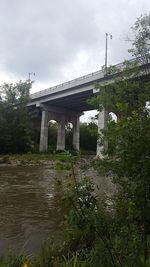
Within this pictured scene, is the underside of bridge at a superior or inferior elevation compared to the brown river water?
superior

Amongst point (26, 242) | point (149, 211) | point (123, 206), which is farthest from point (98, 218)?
point (26, 242)

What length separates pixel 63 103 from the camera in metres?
54.8

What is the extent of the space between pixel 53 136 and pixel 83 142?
728cm

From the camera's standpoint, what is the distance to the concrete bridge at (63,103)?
1687 inches

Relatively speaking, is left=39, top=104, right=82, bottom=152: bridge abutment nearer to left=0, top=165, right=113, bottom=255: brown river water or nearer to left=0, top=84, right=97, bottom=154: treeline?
left=0, top=84, right=97, bottom=154: treeline

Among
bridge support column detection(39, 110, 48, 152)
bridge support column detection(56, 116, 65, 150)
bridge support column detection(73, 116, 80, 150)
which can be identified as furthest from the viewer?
bridge support column detection(73, 116, 80, 150)

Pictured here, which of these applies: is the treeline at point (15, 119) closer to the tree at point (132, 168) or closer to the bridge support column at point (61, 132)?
the bridge support column at point (61, 132)

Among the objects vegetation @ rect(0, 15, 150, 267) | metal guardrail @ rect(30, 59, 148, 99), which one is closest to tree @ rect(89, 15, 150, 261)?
vegetation @ rect(0, 15, 150, 267)

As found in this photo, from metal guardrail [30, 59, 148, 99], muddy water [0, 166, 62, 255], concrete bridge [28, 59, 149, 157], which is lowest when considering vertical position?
muddy water [0, 166, 62, 255]

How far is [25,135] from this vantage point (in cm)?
4619

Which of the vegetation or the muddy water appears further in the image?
the muddy water

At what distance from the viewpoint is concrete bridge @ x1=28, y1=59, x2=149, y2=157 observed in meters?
42.8

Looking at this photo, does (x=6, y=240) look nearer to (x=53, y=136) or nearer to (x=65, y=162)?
(x=65, y=162)

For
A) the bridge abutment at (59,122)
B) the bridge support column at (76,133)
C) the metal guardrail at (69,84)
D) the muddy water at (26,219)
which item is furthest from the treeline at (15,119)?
the muddy water at (26,219)
